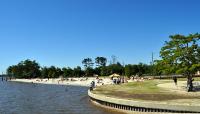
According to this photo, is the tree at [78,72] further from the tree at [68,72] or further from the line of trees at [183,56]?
the line of trees at [183,56]

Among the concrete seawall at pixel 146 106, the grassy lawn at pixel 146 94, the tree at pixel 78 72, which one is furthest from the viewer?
the tree at pixel 78 72

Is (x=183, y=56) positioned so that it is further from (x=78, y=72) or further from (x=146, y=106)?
(x=78, y=72)

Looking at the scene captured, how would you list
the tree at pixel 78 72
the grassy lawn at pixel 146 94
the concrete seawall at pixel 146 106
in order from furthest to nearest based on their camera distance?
1. the tree at pixel 78 72
2. the grassy lawn at pixel 146 94
3. the concrete seawall at pixel 146 106

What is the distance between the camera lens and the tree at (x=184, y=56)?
1708 inches

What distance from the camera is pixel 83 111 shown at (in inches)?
1596

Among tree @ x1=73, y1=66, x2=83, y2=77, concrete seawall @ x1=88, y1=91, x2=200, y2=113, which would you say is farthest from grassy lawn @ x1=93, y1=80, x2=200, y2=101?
tree @ x1=73, y1=66, x2=83, y2=77

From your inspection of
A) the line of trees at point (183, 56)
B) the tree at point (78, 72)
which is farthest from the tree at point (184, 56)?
the tree at point (78, 72)

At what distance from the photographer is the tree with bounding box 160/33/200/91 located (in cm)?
4338

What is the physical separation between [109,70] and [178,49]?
121 m

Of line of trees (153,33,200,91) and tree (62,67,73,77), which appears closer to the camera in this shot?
line of trees (153,33,200,91)

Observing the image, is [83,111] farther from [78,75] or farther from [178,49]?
[78,75]

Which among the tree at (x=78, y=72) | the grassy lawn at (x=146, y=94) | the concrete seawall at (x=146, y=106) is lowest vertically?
Result: the concrete seawall at (x=146, y=106)

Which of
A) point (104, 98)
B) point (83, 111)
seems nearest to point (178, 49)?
point (104, 98)

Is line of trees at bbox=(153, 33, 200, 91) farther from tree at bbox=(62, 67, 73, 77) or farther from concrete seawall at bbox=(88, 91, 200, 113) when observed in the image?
tree at bbox=(62, 67, 73, 77)
